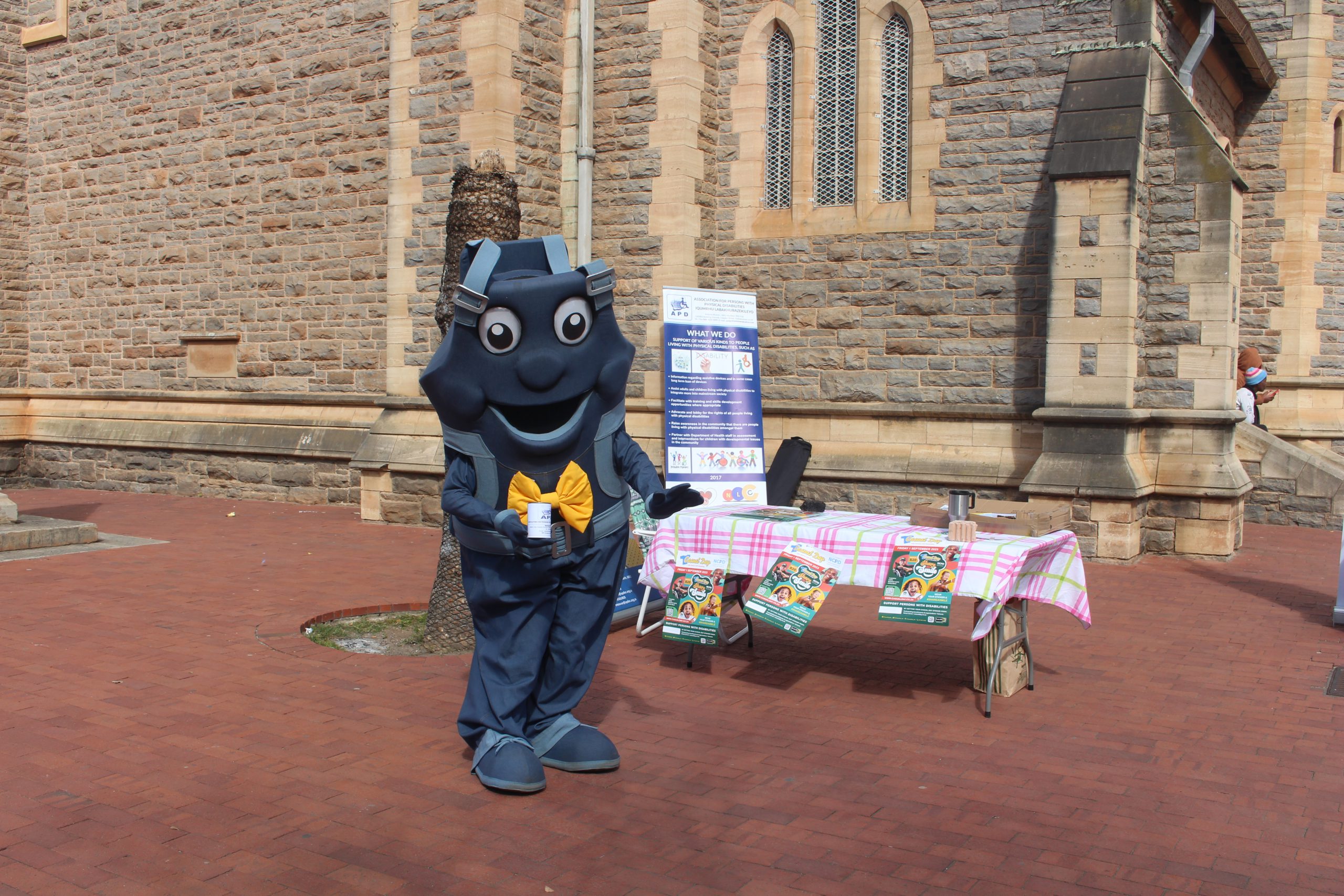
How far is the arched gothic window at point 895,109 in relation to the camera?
11852mm

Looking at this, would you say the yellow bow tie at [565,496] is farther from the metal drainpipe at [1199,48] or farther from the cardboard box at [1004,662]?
the metal drainpipe at [1199,48]

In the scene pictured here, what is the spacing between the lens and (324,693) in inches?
231

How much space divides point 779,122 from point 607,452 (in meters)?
8.73

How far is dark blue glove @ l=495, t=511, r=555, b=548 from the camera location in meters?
4.37

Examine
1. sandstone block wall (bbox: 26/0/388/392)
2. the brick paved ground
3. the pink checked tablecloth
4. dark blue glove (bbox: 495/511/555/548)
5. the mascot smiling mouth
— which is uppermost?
sandstone block wall (bbox: 26/0/388/392)

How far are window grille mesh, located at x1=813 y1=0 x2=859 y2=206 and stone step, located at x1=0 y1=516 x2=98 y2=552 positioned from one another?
312 inches

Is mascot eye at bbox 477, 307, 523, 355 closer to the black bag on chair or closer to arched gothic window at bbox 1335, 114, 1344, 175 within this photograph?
the black bag on chair

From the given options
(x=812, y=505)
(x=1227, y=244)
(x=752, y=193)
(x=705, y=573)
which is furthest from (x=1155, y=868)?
(x=752, y=193)

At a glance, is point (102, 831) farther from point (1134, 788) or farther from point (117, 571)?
point (117, 571)

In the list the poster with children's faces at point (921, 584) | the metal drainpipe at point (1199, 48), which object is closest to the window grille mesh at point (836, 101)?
the metal drainpipe at point (1199, 48)

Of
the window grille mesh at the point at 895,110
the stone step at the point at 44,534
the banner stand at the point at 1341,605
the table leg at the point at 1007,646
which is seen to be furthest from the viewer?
the window grille mesh at the point at 895,110

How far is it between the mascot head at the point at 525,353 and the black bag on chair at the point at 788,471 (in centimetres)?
699

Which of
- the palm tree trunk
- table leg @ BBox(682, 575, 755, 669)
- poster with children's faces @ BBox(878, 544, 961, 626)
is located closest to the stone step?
the palm tree trunk

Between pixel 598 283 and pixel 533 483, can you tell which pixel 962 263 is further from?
pixel 533 483
